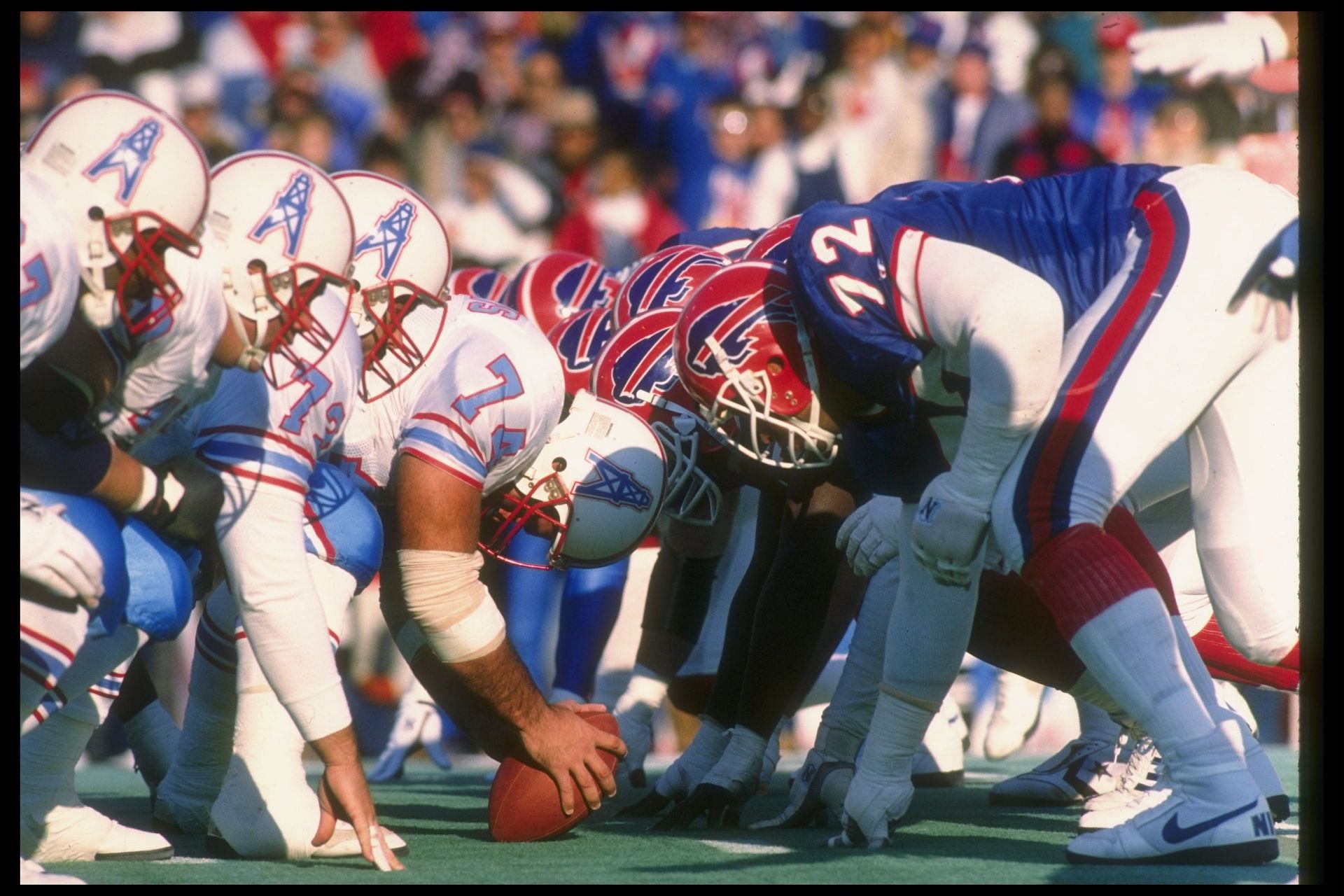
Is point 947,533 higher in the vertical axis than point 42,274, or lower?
lower

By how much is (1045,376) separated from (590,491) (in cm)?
126

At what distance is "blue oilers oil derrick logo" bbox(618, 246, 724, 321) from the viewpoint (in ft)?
15.8

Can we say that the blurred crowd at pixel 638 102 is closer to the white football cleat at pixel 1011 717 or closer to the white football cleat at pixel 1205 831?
the white football cleat at pixel 1011 717

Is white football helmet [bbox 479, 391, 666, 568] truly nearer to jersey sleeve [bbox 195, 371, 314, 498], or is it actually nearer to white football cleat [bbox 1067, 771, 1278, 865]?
jersey sleeve [bbox 195, 371, 314, 498]

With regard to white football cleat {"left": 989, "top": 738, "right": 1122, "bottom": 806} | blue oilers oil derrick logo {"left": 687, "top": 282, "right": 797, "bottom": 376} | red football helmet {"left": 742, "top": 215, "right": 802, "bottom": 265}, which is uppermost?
red football helmet {"left": 742, "top": 215, "right": 802, "bottom": 265}

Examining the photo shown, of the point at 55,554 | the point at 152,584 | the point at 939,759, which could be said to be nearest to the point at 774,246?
the point at 152,584

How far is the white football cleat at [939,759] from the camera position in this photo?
16.5ft

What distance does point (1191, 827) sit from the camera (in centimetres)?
303

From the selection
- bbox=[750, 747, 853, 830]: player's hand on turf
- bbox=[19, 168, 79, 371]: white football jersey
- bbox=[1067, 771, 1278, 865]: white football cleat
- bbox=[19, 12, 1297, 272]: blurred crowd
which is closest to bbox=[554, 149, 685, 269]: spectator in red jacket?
bbox=[19, 12, 1297, 272]: blurred crowd

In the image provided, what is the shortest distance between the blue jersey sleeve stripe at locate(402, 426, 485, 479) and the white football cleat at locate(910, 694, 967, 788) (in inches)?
77.8

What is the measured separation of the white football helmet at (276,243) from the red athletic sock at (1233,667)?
2.27 metres

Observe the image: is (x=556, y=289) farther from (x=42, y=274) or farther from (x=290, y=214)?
(x=42, y=274)

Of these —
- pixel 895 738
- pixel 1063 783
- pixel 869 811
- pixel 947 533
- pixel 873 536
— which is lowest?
pixel 1063 783
